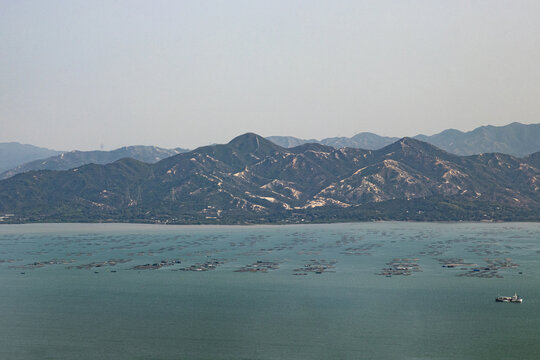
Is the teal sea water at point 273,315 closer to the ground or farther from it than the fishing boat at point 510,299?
closer to the ground

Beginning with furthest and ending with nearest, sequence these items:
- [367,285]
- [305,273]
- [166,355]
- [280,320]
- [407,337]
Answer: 1. [305,273]
2. [367,285]
3. [280,320]
4. [407,337]
5. [166,355]

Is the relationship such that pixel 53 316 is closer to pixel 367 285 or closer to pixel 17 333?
pixel 17 333

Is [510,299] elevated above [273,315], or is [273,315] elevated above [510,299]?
[510,299]

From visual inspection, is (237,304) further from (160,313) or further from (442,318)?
(442,318)

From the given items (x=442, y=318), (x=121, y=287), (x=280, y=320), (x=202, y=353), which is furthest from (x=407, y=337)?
(x=121, y=287)

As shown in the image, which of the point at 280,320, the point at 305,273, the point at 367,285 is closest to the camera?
the point at 280,320

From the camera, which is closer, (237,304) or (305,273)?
(237,304)

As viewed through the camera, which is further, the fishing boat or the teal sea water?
→ the fishing boat

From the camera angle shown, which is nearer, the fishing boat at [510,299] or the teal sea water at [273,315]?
the teal sea water at [273,315]

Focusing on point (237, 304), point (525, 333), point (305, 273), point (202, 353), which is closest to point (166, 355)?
point (202, 353)

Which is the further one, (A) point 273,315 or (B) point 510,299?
(B) point 510,299

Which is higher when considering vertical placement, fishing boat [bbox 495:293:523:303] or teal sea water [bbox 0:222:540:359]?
fishing boat [bbox 495:293:523:303]
